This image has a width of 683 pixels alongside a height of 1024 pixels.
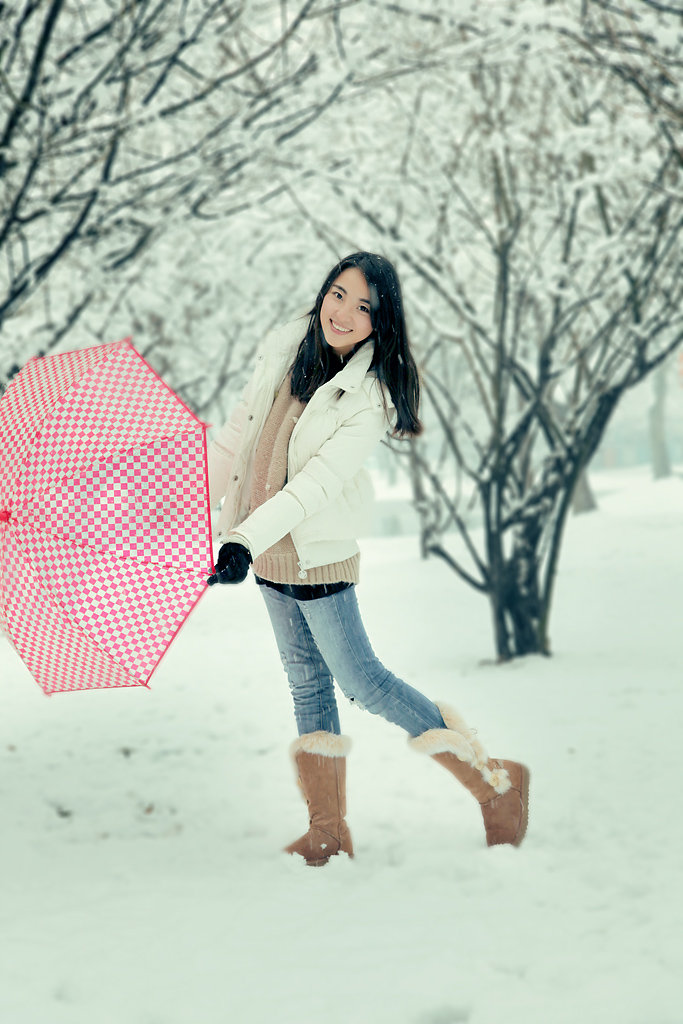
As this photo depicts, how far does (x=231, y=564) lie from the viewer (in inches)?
75.4

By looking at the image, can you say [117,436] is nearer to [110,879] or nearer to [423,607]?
[110,879]

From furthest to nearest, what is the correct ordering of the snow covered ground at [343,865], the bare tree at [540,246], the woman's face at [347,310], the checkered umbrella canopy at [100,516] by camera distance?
the bare tree at [540,246]
the woman's face at [347,310]
the checkered umbrella canopy at [100,516]
the snow covered ground at [343,865]

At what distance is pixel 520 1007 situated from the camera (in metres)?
1.83

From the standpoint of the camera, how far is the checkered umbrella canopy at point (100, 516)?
199 centimetres

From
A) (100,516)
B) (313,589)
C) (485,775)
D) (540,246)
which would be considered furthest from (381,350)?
(540,246)

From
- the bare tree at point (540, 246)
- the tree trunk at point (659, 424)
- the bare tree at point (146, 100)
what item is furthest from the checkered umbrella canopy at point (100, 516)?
the tree trunk at point (659, 424)

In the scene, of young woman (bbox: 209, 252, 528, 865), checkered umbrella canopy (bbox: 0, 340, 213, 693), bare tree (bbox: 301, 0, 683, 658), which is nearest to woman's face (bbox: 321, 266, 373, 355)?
young woman (bbox: 209, 252, 528, 865)

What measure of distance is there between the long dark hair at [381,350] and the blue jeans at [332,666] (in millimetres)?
541

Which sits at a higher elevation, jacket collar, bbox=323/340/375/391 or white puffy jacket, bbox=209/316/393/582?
jacket collar, bbox=323/340/375/391

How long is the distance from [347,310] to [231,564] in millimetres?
774

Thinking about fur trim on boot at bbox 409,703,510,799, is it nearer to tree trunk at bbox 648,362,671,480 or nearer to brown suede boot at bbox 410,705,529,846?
brown suede boot at bbox 410,705,529,846

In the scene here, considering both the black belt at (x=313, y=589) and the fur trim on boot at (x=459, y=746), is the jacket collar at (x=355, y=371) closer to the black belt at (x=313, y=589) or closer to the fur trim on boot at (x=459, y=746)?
the black belt at (x=313, y=589)

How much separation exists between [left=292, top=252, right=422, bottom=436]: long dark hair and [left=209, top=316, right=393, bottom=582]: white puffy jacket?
0.14 feet

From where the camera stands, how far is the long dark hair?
2264mm
